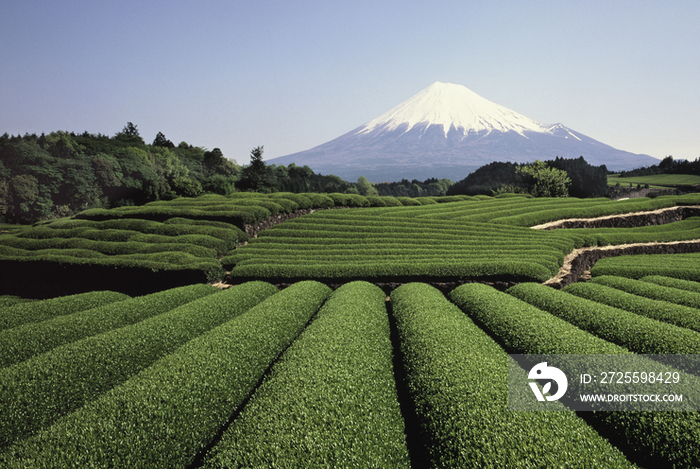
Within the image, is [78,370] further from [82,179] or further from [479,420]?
[82,179]

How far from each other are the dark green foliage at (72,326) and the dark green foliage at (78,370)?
1899 millimetres

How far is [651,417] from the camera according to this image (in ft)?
18.4

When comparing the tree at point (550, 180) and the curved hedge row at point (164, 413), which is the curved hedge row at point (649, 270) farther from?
the tree at point (550, 180)

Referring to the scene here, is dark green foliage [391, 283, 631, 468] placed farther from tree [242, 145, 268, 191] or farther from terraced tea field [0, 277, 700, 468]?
tree [242, 145, 268, 191]

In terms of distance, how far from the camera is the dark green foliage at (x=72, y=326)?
9531 mm

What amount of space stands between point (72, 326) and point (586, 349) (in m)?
15.7

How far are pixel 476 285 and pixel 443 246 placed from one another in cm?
763

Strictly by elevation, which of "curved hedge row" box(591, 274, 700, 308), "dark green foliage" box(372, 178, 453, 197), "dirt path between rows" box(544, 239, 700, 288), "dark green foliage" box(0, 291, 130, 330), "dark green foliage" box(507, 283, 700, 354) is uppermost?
"dark green foliage" box(372, 178, 453, 197)

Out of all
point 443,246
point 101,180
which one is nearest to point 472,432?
point 443,246

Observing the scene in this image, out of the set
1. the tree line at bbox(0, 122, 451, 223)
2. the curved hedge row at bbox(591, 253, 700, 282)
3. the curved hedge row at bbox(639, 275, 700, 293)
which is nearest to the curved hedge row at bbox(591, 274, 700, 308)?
the curved hedge row at bbox(639, 275, 700, 293)

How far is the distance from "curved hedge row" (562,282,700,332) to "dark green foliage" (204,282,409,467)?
32.2 feet

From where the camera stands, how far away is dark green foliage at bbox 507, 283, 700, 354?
27.1 ft

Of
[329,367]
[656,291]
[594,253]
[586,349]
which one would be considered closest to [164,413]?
[329,367]

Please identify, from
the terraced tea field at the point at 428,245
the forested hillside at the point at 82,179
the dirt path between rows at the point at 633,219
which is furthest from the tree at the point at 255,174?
the dirt path between rows at the point at 633,219
